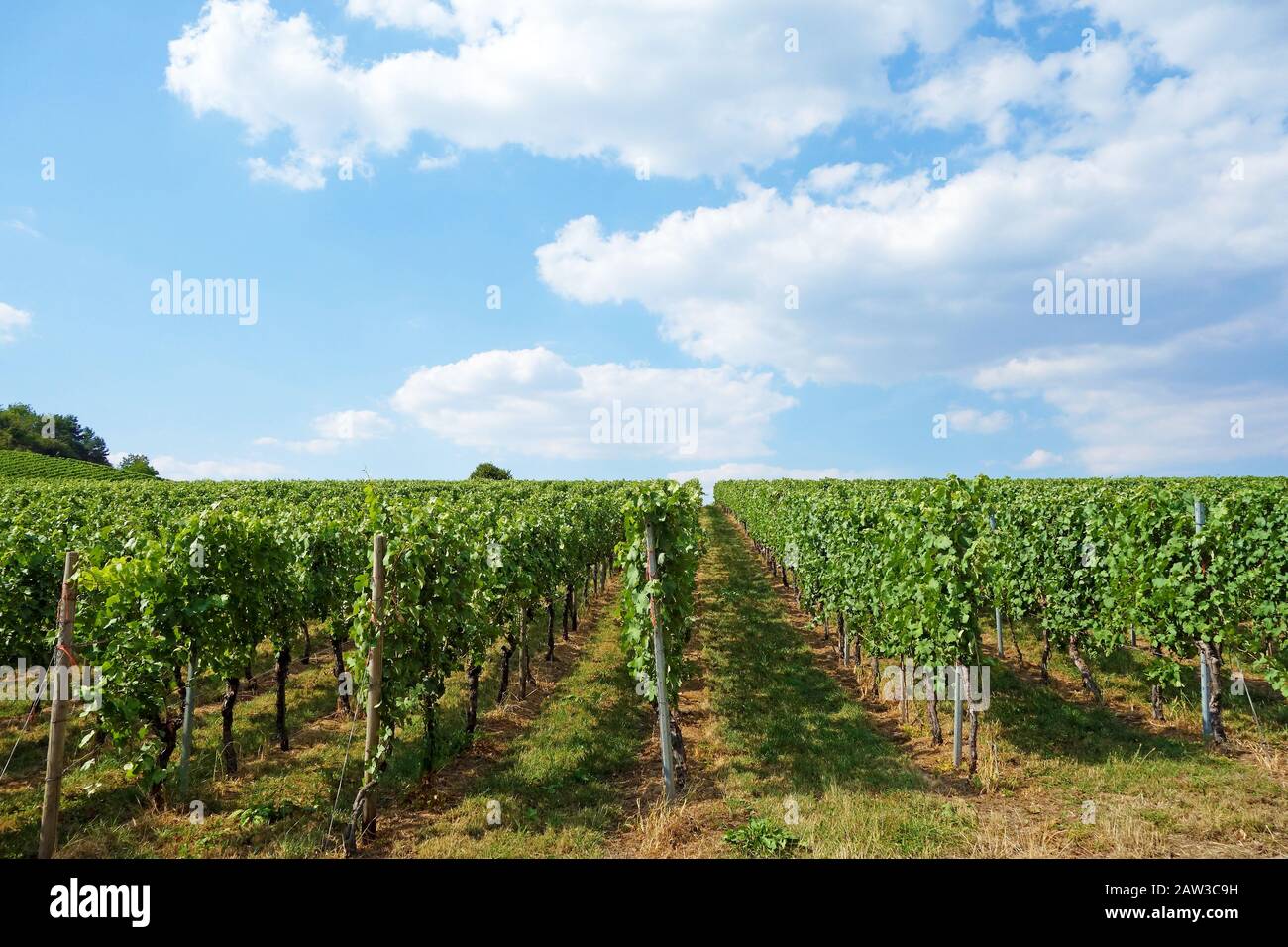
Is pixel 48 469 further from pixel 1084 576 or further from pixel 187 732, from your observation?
pixel 1084 576

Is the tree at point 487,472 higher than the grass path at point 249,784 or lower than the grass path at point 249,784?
higher

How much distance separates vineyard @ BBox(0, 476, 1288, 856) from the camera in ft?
24.5

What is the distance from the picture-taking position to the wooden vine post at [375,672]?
24.3ft

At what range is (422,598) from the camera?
8.55 meters

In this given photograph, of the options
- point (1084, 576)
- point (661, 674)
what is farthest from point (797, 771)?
point (1084, 576)

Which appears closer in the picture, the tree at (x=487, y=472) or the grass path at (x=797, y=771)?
the grass path at (x=797, y=771)

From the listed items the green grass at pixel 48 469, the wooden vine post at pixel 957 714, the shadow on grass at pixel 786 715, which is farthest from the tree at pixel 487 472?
the wooden vine post at pixel 957 714

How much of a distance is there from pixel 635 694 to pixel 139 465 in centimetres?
11723

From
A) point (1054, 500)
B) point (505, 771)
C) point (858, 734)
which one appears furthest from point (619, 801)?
point (1054, 500)

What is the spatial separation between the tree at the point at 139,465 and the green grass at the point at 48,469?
39.0ft

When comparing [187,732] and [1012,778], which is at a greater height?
[187,732]

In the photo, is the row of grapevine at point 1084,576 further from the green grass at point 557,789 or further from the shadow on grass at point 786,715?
the green grass at point 557,789

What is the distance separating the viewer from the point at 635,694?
12.8 metres
